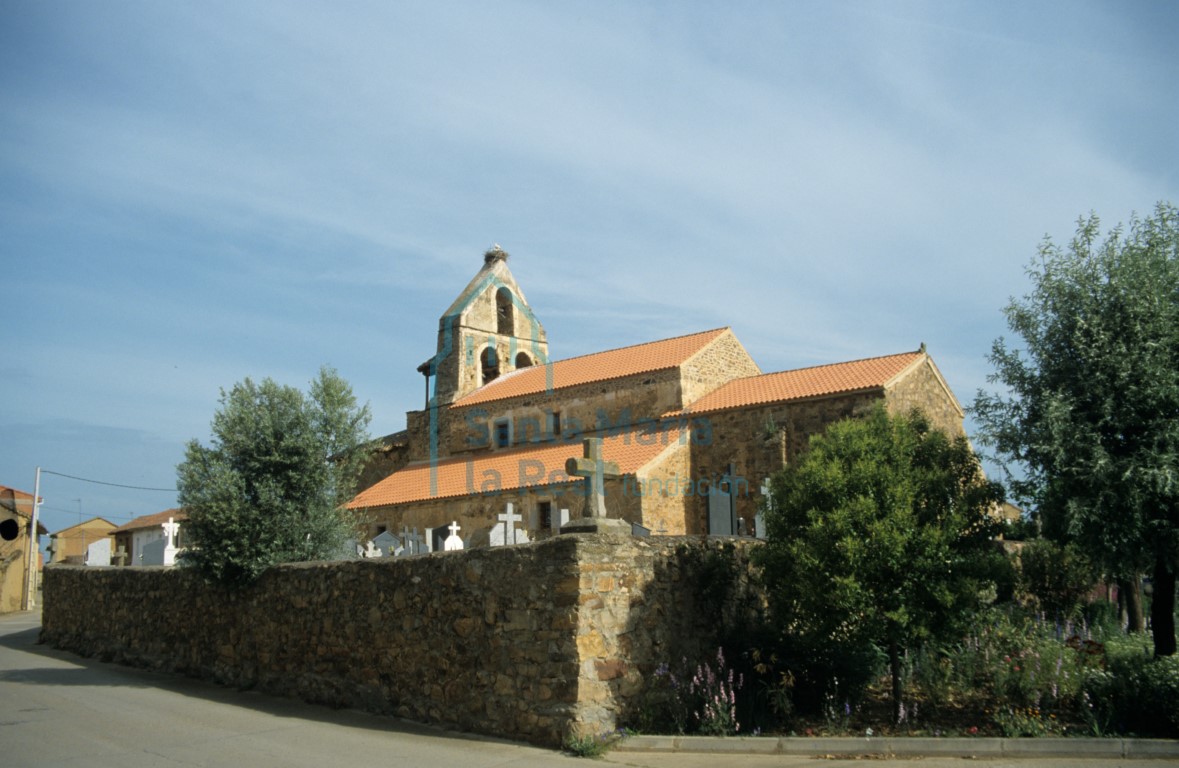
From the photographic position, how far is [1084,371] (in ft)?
29.9

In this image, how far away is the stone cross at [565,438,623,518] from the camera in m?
A: 10.3

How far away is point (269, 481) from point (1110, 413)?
11756 mm

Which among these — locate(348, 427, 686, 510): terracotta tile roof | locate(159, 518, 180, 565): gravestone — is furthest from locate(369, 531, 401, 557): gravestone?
locate(348, 427, 686, 510): terracotta tile roof


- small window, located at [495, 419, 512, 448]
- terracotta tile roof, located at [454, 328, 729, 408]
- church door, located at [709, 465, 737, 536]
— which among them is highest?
terracotta tile roof, located at [454, 328, 729, 408]

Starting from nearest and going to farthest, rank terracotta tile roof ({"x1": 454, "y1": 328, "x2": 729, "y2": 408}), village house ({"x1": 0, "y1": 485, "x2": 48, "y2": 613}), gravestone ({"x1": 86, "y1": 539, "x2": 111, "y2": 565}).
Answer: gravestone ({"x1": 86, "y1": 539, "x2": 111, "y2": 565}), terracotta tile roof ({"x1": 454, "y1": 328, "x2": 729, "y2": 408}), village house ({"x1": 0, "y1": 485, "x2": 48, "y2": 613})

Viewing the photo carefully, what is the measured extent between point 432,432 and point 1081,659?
2785 centimetres

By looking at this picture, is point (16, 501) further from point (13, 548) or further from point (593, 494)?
point (593, 494)

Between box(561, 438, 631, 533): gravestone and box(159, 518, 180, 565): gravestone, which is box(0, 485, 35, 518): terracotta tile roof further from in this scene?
box(561, 438, 631, 533): gravestone

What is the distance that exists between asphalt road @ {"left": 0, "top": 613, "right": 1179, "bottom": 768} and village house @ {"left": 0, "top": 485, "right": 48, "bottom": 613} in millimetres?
21369

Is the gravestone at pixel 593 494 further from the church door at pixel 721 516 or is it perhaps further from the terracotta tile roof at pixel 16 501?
the terracotta tile roof at pixel 16 501

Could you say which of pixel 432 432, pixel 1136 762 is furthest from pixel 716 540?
pixel 432 432

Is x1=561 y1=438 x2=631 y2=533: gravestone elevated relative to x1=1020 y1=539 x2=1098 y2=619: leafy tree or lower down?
elevated

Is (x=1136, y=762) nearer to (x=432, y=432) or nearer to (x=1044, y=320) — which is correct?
(x=1044, y=320)

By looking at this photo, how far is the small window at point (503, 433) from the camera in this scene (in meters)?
32.3
